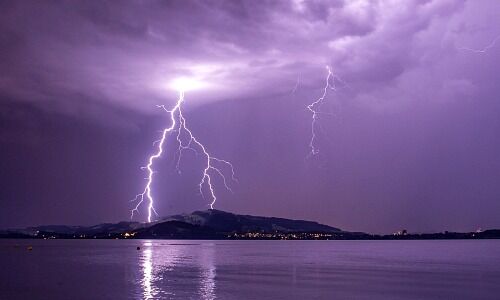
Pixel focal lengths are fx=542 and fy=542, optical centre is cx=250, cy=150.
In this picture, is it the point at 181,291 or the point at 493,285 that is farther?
the point at 493,285

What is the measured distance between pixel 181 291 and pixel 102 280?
1051 centimetres

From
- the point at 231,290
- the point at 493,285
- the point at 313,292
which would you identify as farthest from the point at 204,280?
the point at 493,285

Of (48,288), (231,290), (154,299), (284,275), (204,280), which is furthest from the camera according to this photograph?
(284,275)

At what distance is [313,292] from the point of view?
30203 mm

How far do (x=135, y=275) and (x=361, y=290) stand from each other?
18.7 m

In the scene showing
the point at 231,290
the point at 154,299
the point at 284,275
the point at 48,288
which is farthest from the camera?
the point at 284,275

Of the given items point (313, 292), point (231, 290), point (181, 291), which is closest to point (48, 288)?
point (181, 291)

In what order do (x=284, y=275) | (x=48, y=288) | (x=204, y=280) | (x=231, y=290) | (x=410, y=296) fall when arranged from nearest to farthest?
(x=410, y=296)
(x=231, y=290)
(x=48, y=288)
(x=204, y=280)
(x=284, y=275)

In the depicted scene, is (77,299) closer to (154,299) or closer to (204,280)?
(154,299)

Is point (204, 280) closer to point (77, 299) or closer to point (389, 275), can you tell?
point (77, 299)

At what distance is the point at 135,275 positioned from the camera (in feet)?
138

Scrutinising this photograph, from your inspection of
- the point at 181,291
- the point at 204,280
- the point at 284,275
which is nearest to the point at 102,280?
the point at 204,280

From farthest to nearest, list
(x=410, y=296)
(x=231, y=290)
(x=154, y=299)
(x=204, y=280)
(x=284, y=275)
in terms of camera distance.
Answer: (x=284, y=275), (x=204, y=280), (x=231, y=290), (x=410, y=296), (x=154, y=299)

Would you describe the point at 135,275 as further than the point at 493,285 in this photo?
Yes
